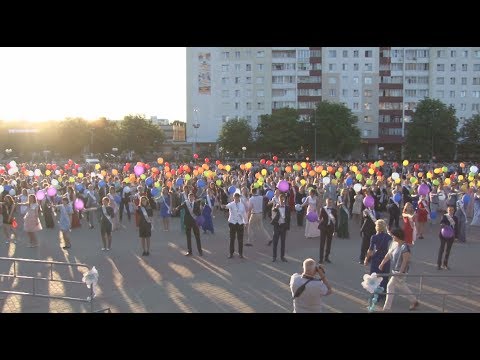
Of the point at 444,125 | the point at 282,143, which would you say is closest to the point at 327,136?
the point at 282,143

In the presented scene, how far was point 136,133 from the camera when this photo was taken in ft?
243

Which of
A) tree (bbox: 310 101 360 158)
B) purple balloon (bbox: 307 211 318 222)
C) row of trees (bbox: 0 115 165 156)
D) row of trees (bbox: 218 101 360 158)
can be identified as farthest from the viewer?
row of trees (bbox: 0 115 165 156)

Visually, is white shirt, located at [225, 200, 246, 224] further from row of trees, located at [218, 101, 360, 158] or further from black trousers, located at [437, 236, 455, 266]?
row of trees, located at [218, 101, 360, 158]

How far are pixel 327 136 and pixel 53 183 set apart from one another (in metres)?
51.2

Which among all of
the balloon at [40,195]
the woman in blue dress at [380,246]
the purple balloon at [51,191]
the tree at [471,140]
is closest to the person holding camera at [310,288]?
the woman in blue dress at [380,246]

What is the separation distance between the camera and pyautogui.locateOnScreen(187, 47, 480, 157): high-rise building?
8069cm

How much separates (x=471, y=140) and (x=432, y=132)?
7.64 metres

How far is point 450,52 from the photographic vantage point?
80.4 m

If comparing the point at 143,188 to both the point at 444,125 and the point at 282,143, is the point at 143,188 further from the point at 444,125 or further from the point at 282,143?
the point at 444,125

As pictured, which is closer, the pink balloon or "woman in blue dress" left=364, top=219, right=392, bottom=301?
"woman in blue dress" left=364, top=219, right=392, bottom=301

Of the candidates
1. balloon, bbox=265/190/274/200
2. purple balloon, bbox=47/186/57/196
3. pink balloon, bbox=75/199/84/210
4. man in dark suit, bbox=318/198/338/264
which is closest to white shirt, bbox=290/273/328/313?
man in dark suit, bbox=318/198/338/264

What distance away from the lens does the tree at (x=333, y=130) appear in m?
66.9
